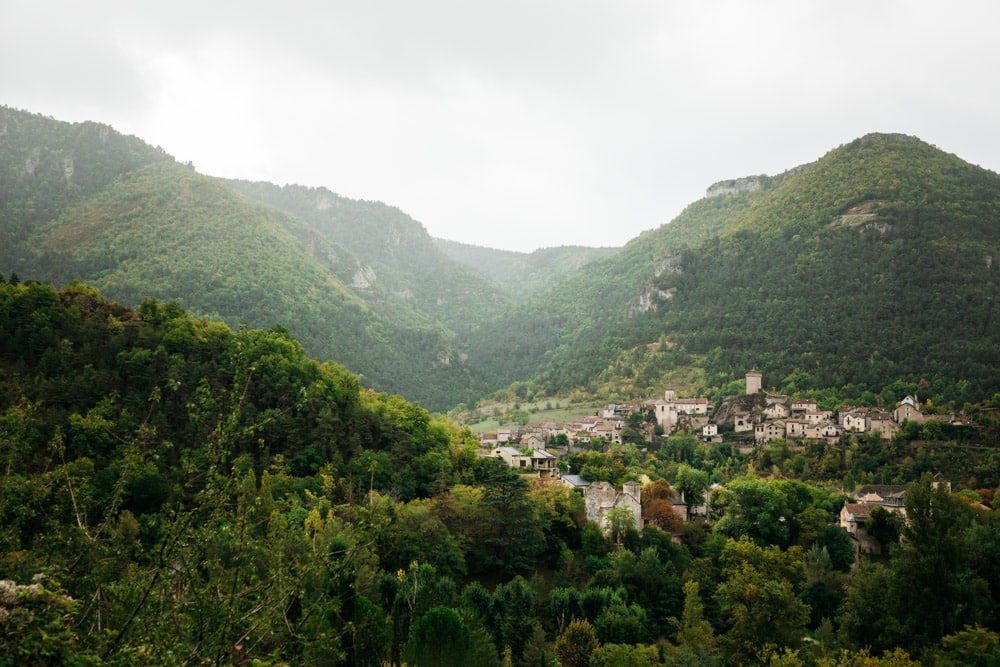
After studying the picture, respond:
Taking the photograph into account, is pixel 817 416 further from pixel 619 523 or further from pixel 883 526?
pixel 619 523

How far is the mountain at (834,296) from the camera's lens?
80.1 meters

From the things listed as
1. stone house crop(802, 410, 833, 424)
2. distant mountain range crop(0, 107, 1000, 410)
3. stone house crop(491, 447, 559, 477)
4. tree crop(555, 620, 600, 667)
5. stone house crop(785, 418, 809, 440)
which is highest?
distant mountain range crop(0, 107, 1000, 410)

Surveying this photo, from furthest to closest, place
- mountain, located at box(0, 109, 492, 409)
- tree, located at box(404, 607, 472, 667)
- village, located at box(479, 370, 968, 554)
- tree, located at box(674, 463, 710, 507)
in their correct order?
1. mountain, located at box(0, 109, 492, 409)
2. tree, located at box(674, 463, 710, 507)
3. village, located at box(479, 370, 968, 554)
4. tree, located at box(404, 607, 472, 667)

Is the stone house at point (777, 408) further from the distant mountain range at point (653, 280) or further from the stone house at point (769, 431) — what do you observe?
the distant mountain range at point (653, 280)

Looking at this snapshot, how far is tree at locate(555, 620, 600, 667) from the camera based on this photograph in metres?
26.0

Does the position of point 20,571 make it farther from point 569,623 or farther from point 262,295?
point 262,295

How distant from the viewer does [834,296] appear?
98625 mm

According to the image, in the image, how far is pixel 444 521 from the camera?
3303 cm

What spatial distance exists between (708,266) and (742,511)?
91.8 m

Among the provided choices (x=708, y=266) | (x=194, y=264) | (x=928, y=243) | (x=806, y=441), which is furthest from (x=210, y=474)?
(x=708, y=266)

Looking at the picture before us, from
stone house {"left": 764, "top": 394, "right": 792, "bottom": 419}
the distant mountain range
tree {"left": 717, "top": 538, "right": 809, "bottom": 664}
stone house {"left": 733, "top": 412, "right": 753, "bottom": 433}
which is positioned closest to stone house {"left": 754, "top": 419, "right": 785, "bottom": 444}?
stone house {"left": 733, "top": 412, "right": 753, "bottom": 433}

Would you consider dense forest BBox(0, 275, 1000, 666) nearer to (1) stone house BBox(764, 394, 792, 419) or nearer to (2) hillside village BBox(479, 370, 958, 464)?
(2) hillside village BBox(479, 370, 958, 464)

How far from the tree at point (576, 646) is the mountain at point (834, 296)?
56.9 m

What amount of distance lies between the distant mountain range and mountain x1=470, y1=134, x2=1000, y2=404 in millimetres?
323
